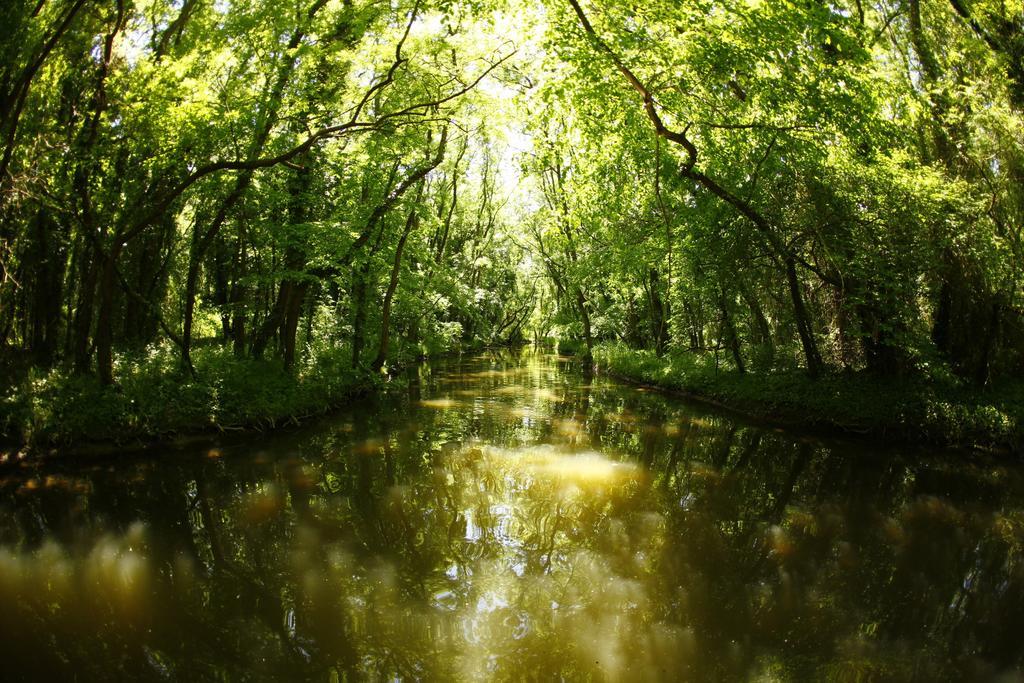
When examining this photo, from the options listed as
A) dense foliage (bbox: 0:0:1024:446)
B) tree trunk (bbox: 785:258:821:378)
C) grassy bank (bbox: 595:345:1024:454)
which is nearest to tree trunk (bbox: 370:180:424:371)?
dense foliage (bbox: 0:0:1024:446)

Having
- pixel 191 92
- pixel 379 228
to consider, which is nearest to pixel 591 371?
pixel 379 228

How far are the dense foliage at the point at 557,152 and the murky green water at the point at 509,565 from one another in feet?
12.1

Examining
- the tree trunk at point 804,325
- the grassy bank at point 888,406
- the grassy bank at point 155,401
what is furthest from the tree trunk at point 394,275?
the grassy bank at point 888,406

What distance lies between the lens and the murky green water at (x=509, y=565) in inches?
171

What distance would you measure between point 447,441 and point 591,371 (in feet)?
51.4

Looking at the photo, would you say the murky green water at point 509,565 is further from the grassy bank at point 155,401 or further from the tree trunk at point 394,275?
the tree trunk at point 394,275

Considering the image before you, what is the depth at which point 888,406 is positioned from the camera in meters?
11.8

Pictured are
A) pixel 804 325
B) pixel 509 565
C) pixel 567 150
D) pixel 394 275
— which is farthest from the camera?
pixel 394 275

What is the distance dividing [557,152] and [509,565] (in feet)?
26.6

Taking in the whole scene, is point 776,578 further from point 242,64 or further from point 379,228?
point 379,228

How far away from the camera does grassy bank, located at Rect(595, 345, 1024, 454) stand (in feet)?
35.8

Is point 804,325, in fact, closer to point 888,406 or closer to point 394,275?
point 888,406

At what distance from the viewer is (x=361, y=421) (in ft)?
43.1

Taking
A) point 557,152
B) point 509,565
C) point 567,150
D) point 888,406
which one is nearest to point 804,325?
point 888,406
